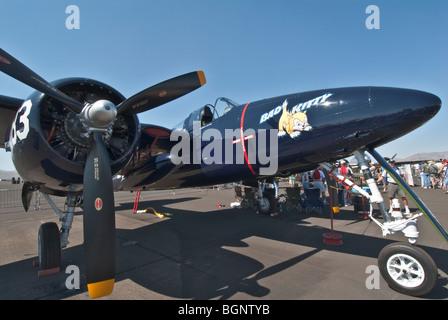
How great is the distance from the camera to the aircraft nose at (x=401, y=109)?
11.9 ft

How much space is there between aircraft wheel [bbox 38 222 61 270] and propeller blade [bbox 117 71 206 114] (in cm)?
274

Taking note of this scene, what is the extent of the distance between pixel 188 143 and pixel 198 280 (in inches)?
148

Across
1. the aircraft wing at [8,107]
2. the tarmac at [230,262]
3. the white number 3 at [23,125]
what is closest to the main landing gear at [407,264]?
the tarmac at [230,262]

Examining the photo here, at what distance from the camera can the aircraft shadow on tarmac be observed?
3746 mm

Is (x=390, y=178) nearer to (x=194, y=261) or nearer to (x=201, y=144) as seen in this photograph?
(x=201, y=144)

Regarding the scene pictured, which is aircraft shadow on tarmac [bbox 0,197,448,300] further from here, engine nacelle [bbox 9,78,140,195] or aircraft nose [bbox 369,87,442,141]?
aircraft nose [bbox 369,87,442,141]

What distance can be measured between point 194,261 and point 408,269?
11.9 feet

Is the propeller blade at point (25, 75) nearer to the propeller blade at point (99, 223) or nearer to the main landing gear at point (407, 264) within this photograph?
the propeller blade at point (99, 223)

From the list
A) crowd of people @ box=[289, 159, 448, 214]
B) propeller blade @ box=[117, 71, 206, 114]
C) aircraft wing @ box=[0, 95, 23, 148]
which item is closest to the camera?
propeller blade @ box=[117, 71, 206, 114]

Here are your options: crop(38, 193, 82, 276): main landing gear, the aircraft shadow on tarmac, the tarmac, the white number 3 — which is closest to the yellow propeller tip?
the tarmac

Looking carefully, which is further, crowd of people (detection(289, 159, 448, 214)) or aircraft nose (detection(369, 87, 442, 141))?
crowd of people (detection(289, 159, 448, 214))
